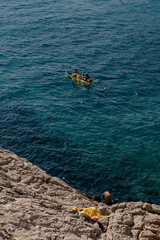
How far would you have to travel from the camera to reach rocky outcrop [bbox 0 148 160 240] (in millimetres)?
15891

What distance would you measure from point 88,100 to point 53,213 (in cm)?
2677

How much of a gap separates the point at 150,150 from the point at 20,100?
2315cm

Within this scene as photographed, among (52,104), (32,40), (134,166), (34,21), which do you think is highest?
(34,21)

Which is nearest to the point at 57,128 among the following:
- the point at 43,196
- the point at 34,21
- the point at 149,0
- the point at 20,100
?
the point at 20,100

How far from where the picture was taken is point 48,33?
71.9m

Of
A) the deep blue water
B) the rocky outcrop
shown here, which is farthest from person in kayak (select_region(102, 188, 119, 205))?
the deep blue water

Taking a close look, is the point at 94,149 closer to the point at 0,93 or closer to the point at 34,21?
the point at 0,93

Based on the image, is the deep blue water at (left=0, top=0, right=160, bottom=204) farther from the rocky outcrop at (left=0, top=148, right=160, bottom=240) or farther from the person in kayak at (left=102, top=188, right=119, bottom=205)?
the rocky outcrop at (left=0, top=148, right=160, bottom=240)

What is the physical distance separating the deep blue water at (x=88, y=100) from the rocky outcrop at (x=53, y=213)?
3.84 meters

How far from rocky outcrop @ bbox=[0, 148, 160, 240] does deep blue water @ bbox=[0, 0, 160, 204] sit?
384 centimetres

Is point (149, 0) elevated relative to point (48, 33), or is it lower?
elevated

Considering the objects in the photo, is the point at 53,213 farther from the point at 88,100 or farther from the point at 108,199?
the point at 88,100

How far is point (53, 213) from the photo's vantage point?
18.5 m

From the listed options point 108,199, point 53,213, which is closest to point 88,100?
point 108,199
